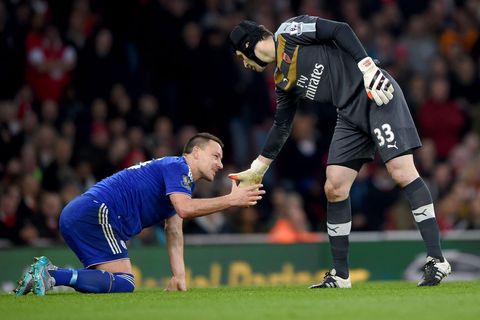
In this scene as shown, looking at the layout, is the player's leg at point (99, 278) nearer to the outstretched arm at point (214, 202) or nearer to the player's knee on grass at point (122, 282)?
the player's knee on grass at point (122, 282)

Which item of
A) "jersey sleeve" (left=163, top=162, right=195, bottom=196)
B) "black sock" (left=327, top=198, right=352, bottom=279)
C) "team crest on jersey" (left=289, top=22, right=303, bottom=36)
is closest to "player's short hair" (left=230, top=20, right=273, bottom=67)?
"team crest on jersey" (left=289, top=22, right=303, bottom=36)

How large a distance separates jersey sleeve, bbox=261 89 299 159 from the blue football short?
1.55 m

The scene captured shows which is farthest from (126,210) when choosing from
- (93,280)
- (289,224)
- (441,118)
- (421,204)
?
(441,118)

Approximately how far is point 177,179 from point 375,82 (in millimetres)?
1759

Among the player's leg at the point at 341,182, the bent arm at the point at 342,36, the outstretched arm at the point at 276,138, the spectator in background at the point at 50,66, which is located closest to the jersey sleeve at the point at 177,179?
the outstretched arm at the point at 276,138

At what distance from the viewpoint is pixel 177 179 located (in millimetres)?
9258

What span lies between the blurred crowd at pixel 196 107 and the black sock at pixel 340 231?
5677 millimetres

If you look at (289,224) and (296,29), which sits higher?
(296,29)

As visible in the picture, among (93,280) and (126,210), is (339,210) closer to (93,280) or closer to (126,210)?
(126,210)

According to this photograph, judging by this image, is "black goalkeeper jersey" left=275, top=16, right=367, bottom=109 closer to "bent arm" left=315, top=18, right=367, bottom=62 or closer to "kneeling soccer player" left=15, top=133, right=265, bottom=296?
"bent arm" left=315, top=18, right=367, bottom=62

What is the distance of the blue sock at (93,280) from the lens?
9039 mm

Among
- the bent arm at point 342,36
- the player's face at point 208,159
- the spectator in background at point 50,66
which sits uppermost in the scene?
the spectator in background at point 50,66

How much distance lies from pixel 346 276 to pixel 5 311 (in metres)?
3.13

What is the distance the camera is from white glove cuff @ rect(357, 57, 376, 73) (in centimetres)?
896
